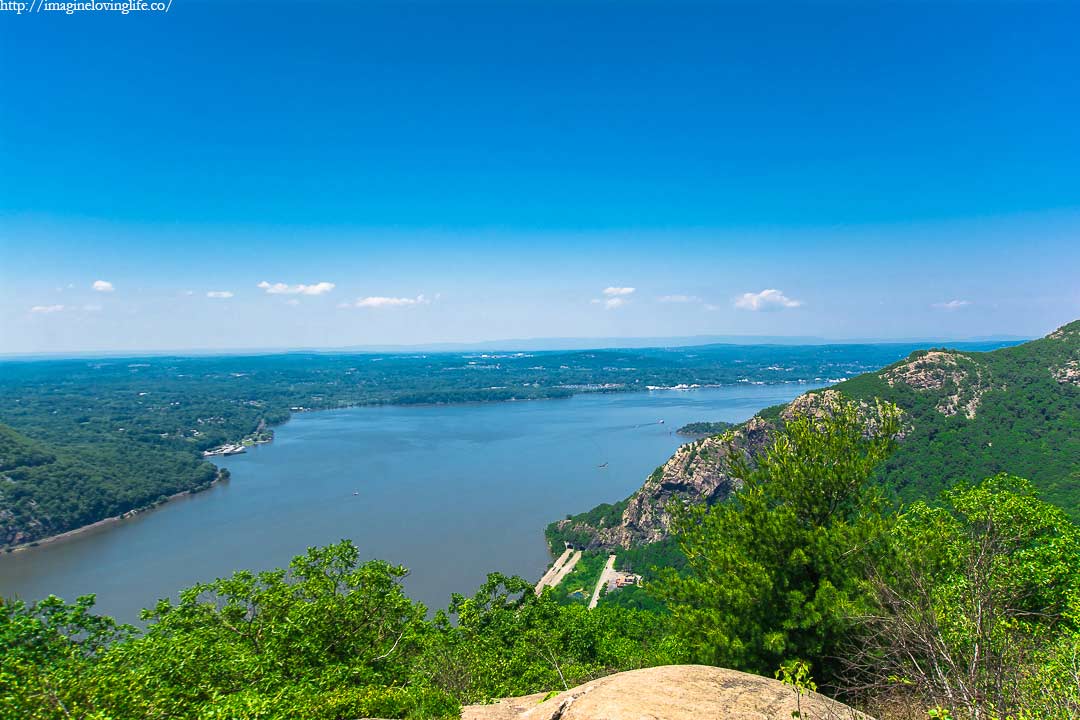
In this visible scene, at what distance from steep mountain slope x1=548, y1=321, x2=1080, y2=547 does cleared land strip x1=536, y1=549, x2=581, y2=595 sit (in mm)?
1818

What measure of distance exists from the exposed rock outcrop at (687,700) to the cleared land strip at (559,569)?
32.7 meters

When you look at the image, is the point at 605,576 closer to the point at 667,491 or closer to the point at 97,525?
the point at 667,491

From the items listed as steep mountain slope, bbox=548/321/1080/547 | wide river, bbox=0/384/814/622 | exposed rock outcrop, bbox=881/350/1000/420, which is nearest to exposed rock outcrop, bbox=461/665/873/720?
wide river, bbox=0/384/814/622

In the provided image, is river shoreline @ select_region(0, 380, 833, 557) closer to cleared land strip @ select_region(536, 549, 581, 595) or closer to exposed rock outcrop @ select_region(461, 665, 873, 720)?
cleared land strip @ select_region(536, 549, 581, 595)

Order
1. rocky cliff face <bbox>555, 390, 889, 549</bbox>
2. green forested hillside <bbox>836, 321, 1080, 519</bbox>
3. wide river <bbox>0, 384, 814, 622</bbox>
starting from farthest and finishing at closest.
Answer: rocky cliff face <bbox>555, 390, 889, 549</bbox>
wide river <bbox>0, 384, 814, 622</bbox>
green forested hillside <bbox>836, 321, 1080, 519</bbox>

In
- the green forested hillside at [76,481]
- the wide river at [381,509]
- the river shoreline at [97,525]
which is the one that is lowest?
the river shoreline at [97,525]

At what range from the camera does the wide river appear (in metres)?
37.0

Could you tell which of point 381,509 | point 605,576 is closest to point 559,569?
point 605,576

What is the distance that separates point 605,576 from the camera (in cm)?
3866

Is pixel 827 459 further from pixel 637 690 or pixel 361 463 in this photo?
pixel 361 463

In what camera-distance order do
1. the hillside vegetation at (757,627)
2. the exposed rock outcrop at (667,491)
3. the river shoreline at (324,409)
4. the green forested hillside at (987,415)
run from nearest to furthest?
1. the hillside vegetation at (757,627)
2. the green forested hillside at (987,415)
3. the exposed rock outcrop at (667,491)
4. the river shoreline at (324,409)

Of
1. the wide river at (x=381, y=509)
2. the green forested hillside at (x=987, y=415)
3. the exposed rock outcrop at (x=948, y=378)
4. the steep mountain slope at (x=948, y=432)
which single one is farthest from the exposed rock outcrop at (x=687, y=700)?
the exposed rock outcrop at (x=948, y=378)

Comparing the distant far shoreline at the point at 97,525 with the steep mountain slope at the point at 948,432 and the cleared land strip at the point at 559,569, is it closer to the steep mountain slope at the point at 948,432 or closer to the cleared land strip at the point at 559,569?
the steep mountain slope at the point at 948,432

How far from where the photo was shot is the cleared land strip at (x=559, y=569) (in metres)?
37.2
